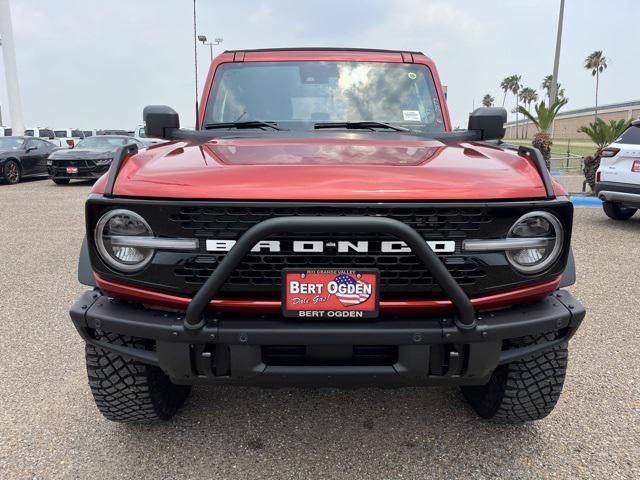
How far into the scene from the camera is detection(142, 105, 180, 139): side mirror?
3.05 m

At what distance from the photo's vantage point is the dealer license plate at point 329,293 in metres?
1.82

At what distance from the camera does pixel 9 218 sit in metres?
8.65

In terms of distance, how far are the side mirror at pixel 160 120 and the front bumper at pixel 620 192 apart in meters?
6.67

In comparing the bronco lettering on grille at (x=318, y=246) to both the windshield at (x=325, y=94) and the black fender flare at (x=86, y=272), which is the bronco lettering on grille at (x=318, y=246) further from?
the windshield at (x=325, y=94)

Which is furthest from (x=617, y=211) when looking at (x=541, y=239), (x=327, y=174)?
(x=327, y=174)

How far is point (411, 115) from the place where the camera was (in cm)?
323

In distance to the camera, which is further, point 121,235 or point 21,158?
point 21,158

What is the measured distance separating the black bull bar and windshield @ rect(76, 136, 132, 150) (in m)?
13.7

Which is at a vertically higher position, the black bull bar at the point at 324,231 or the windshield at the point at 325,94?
the windshield at the point at 325,94

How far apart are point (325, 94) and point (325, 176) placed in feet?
5.22

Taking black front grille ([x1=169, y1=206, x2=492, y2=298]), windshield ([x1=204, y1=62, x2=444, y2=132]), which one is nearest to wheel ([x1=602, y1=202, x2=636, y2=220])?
windshield ([x1=204, y1=62, x2=444, y2=132])

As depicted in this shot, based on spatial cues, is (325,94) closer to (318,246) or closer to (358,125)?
(358,125)

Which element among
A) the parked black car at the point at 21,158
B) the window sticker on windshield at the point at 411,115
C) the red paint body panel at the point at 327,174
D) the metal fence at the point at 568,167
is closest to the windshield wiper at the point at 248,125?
the red paint body panel at the point at 327,174

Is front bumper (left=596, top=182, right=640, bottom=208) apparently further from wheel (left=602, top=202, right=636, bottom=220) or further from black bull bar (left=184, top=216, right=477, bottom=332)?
black bull bar (left=184, top=216, right=477, bottom=332)
